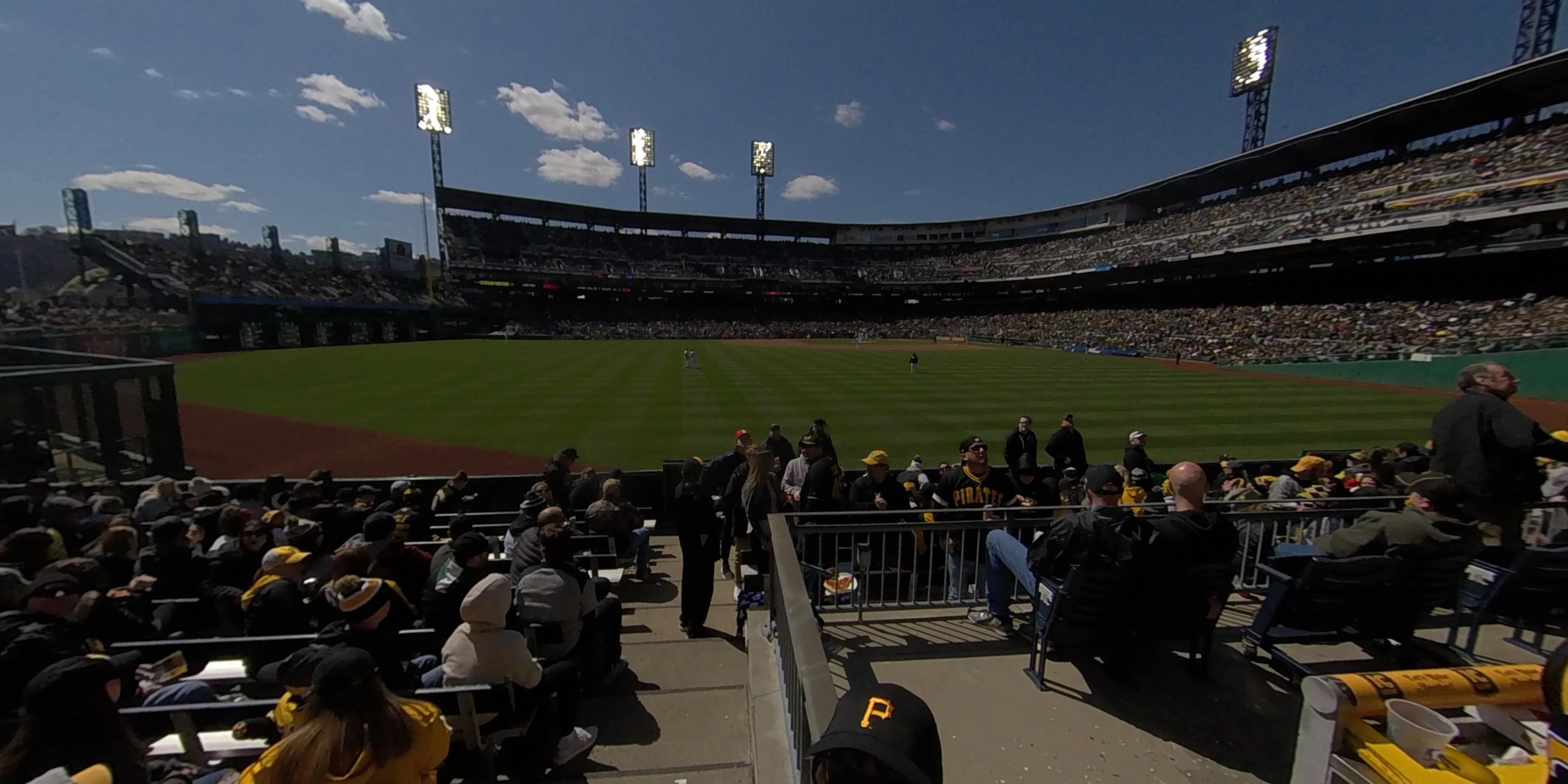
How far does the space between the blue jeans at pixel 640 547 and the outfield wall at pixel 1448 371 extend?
32.3 meters

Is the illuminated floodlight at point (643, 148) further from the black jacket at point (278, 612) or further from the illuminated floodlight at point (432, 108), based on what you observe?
the black jacket at point (278, 612)

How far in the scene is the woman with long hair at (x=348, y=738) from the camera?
87.7 inches

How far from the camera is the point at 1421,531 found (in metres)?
3.68

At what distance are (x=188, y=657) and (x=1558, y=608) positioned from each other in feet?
32.4

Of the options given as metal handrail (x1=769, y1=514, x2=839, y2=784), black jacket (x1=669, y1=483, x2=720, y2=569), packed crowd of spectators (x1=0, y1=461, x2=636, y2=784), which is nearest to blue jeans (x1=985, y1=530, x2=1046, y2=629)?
metal handrail (x1=769, y1=514, x2=839, y2=784)

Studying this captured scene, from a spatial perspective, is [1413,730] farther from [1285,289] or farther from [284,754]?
[1285,289]

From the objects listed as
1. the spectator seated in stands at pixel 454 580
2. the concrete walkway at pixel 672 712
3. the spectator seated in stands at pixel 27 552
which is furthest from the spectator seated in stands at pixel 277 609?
the concrete walkway at pixel 672 712

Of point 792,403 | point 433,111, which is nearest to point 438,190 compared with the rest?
point 433,111

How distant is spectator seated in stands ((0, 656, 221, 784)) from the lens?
7.92 ft

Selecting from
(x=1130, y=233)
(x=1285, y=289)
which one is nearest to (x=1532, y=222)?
(x=1285, y=289)

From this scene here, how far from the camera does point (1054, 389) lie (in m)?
24.2

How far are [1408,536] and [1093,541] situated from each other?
207 centimetres

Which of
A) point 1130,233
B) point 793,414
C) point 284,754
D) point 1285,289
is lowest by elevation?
point 793,414

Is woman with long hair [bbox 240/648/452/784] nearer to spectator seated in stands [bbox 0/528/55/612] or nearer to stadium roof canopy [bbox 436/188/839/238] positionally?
spectator seated in stands [bbox 0/528/55/612]
